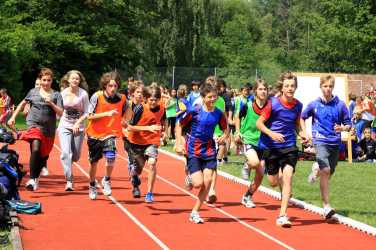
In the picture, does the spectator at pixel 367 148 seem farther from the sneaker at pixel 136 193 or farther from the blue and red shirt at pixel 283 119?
the blue and red shirt at pixel 283 119

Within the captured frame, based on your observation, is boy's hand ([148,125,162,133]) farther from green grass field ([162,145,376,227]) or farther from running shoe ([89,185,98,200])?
green grass field ([162,145,376,227])

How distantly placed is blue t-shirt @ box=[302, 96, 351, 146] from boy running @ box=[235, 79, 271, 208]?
740 millimetres

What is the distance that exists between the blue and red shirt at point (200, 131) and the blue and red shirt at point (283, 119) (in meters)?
0.75

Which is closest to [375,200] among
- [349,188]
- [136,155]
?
[349,188]

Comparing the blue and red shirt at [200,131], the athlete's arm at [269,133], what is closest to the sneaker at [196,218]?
the blue and red shirt at [200,131]

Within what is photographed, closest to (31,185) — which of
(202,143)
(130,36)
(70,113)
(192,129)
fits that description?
(70,113)

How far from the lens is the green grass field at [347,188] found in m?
11.6

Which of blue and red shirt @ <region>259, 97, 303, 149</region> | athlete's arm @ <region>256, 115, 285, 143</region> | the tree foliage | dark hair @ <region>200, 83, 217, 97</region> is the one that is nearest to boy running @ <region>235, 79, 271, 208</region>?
blue and red shirt @ <region>259, 97, 303, 149</region>

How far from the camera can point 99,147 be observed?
11633mm

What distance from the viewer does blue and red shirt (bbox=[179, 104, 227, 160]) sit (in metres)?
10.2

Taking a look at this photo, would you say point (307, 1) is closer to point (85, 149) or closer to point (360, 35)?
point (360, 35)

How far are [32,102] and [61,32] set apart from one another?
3718cm

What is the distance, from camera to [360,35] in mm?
55062

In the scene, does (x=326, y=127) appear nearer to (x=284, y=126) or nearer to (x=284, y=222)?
(x=284, y=126)
